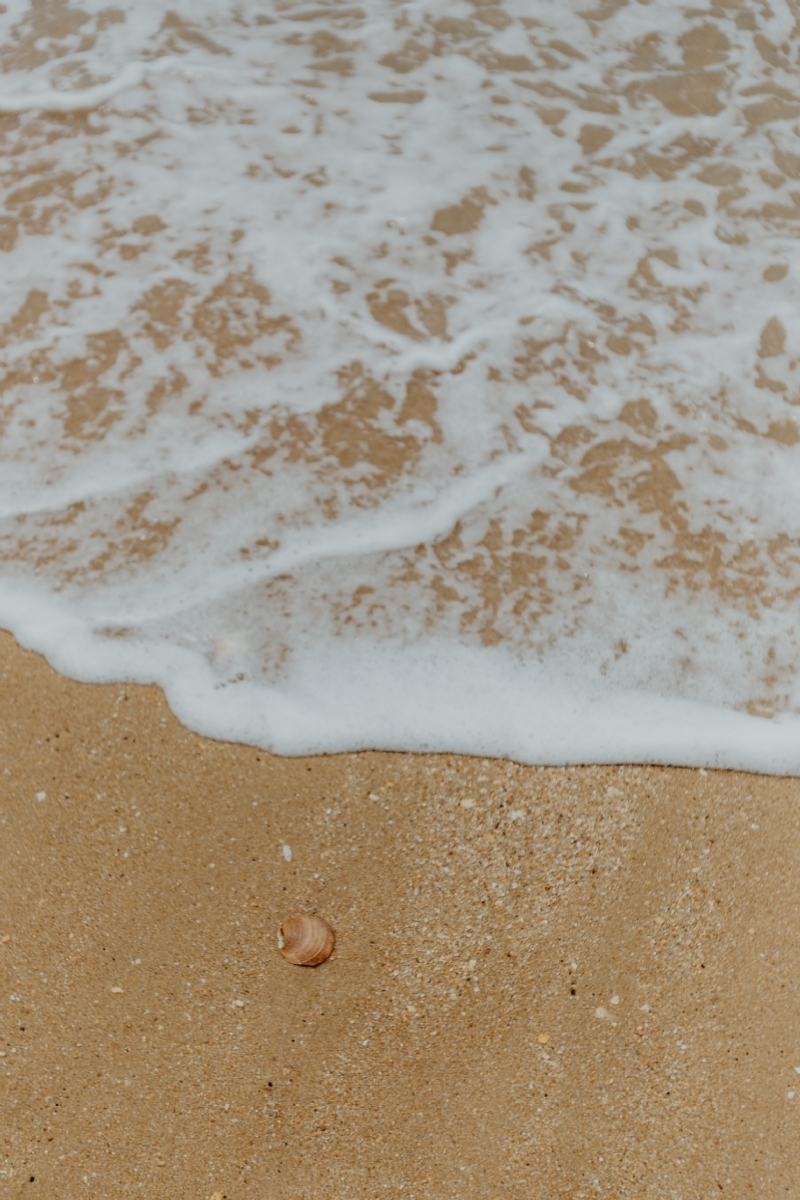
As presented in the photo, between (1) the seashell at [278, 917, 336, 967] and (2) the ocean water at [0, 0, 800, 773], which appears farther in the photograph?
(2) the ocean water at [0, 0, 800, 773]

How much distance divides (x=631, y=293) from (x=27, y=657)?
224cm

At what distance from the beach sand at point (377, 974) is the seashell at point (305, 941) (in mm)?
29

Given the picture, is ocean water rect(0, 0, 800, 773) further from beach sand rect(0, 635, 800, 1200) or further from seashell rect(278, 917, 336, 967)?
seashell rect(278, 917, 336, 967)

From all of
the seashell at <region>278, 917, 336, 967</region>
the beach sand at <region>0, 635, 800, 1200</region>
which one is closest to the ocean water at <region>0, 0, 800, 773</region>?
the beach sand at <region>0, 635, 800, 1200</region>

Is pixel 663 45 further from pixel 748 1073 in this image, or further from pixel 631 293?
pixel 748 1073

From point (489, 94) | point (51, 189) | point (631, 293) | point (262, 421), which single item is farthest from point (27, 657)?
point (489, 94)

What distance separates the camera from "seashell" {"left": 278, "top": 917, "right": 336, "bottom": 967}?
6.23ft

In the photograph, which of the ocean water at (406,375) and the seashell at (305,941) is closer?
the seashell at (305,941)

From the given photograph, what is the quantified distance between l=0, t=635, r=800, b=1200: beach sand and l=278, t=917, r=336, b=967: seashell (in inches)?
1.1

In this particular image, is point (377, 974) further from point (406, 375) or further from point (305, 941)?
point (406, 375)

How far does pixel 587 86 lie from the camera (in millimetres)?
3346

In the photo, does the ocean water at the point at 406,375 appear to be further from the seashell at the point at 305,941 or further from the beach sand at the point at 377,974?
the seashell at the point at 305,941

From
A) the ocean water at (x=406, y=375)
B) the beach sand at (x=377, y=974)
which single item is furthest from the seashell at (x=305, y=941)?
the ocean water at (x=406, y=375)

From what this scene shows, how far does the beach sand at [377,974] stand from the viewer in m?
1.82
